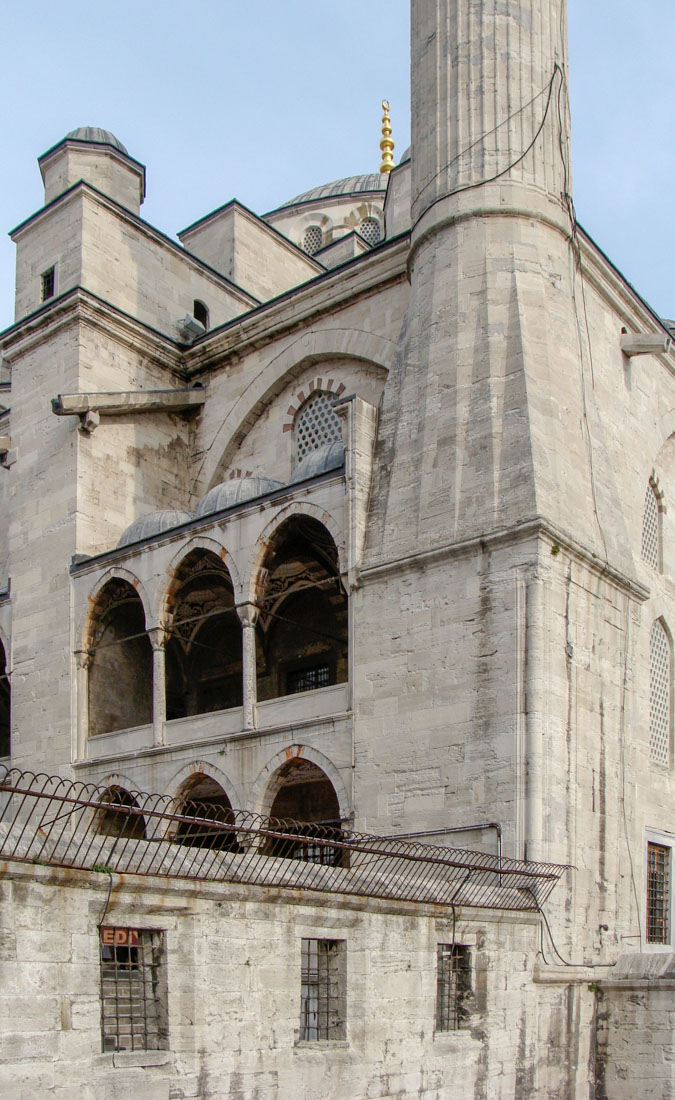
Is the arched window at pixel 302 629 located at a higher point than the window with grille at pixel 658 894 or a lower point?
higher

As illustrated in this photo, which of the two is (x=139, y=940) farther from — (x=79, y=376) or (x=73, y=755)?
(x=79, y=376)

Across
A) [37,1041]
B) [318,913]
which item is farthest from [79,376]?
[37,1041]

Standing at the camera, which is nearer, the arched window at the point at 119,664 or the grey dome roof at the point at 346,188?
the arched window at the point at 119,664

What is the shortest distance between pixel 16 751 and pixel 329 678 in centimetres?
484

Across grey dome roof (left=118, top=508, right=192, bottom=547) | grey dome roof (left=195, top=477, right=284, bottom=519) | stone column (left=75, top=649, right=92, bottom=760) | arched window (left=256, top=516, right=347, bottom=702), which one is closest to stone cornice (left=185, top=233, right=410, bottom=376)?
grey dome roof (left=195, top=477, right=284, bottom=519)

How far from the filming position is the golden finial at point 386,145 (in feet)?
106

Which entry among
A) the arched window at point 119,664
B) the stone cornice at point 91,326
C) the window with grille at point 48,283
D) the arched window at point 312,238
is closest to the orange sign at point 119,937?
the arched window at point 119,664

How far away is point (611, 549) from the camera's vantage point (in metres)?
14.3

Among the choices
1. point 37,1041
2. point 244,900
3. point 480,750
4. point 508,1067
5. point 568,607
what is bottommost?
point 508,1067

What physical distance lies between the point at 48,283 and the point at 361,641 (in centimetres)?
991

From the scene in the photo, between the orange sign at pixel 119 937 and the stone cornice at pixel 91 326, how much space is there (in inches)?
516

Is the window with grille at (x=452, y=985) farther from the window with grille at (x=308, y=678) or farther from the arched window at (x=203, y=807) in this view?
the window with grille at (x=308, y=678)

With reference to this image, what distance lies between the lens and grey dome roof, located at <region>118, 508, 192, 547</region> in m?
17.7

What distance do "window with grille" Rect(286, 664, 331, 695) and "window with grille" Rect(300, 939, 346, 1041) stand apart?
878cm
